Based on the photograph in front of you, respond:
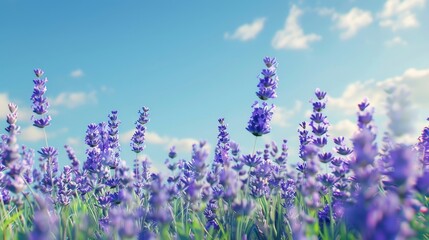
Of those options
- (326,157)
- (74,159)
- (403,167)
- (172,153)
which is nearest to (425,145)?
(326,157)

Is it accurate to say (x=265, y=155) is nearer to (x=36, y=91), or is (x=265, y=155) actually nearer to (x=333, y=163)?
(x=333, y=163)

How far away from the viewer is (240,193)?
230 inches

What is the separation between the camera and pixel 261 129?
5008 millimetres

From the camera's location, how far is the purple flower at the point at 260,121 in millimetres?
5008

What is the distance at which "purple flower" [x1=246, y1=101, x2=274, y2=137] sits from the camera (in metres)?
5.01

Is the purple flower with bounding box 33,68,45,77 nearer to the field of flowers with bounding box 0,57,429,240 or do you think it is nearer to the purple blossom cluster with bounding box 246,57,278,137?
the field of flowers with bounding box 0,57,429,240

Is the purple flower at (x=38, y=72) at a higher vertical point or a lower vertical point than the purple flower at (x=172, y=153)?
higher

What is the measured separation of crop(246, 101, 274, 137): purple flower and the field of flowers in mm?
11

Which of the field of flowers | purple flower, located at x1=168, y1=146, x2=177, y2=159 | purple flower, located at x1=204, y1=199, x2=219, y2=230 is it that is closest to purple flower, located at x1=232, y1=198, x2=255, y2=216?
the field of flowers

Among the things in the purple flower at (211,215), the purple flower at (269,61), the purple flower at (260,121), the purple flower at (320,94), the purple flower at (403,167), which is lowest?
the purple flower at (211,215)

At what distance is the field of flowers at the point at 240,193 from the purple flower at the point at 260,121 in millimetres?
11

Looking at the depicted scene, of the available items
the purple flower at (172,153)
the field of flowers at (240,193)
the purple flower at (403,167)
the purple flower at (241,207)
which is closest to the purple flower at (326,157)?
the field of flowers at (240,193)

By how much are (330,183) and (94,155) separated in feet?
9.36

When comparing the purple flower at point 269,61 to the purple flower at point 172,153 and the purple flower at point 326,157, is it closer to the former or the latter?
the purple flower at point 326,157
